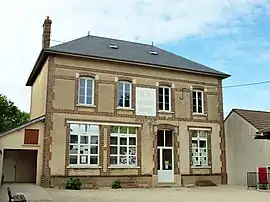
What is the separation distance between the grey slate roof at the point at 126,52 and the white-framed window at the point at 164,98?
1419 millimetres

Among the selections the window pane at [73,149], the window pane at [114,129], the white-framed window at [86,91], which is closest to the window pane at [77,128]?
the window pane at [73,149]

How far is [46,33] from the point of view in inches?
821

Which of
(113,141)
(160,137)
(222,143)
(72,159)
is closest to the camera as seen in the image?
(72,159)

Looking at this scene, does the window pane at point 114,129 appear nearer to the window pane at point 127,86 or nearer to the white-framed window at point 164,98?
the window pane at point 127,86

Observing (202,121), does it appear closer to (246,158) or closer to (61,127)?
(246,158)

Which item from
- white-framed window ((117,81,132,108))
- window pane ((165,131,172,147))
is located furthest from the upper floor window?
white-framed window ((117,81,132,108))

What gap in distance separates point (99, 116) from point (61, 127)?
2103mm

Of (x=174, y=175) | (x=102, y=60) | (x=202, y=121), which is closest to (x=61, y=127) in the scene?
(x=102, y=60)

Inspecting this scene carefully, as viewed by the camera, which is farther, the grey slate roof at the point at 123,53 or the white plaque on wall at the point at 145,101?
the white plaque on wall at the point at 145,101

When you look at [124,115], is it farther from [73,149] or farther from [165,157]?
[165,157]

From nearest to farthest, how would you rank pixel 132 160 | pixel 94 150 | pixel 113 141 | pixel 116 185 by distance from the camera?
pixel 116 185
pixel 94 150
pixel 113 141
pixel 132 160

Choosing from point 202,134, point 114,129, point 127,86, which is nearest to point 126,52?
point 127,86

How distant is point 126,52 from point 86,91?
4010 mm

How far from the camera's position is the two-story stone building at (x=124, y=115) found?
723 inches
